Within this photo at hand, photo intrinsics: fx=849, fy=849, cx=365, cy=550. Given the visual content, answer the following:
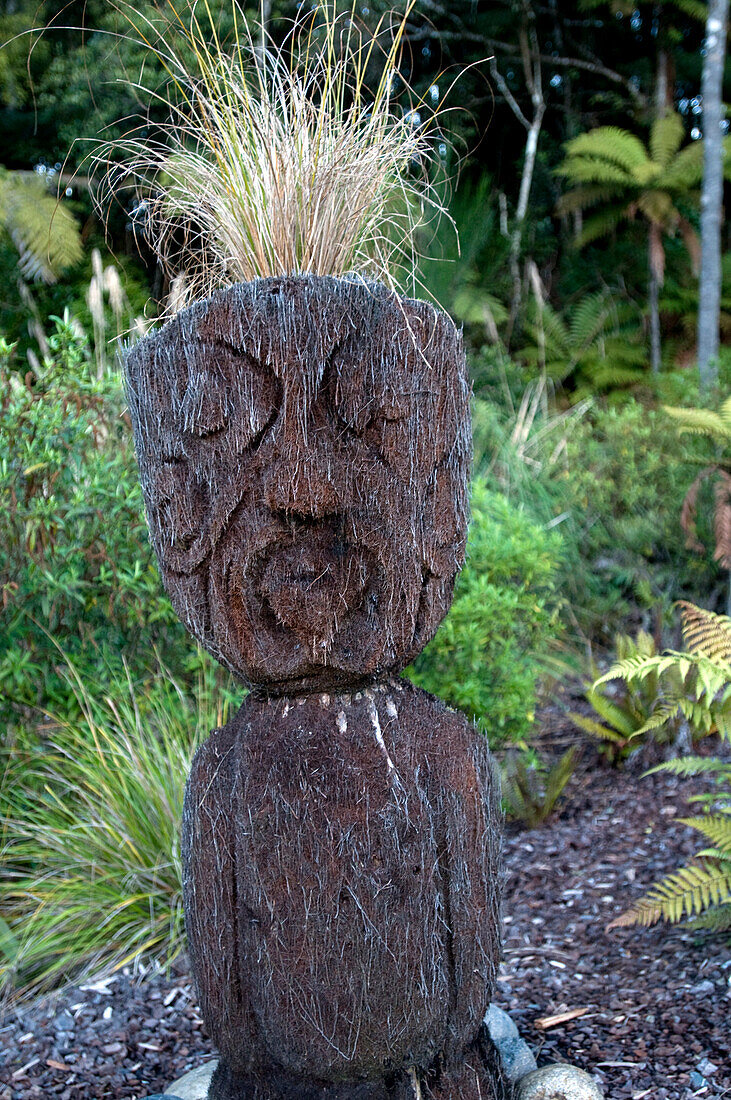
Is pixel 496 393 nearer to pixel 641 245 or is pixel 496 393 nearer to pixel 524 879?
pixel 641 245

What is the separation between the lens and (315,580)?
1.59 metres

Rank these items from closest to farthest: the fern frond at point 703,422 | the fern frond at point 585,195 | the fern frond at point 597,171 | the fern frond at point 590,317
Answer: the fern frond at point 703,422 < the fern frond at point 597,171 < the fern frond at point 585,195 < the fern frond at point 590,317

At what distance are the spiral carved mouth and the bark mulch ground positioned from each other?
1398 millimetres

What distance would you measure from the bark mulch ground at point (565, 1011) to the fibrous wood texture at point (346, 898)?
69 centimetres

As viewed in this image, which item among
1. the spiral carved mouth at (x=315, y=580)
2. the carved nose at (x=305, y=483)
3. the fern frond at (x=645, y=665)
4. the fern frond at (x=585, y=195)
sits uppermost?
the fern frond at (x=585, y=195)

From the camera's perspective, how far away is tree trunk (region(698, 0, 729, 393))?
763 cm

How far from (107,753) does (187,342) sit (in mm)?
2183

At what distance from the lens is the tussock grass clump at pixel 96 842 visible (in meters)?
2.88

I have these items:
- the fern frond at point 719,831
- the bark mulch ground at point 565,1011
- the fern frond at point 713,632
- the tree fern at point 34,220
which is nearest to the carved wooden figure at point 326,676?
the bark mulch ground at point 565,1011

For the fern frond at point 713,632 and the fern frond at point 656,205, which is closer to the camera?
the fern frond at point 713,632

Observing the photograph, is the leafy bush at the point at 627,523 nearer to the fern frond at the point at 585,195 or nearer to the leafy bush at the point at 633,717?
the leafy bush at the point at 633,717

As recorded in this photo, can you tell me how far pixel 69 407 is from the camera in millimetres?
3641

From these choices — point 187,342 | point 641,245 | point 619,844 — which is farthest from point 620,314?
point 187,342

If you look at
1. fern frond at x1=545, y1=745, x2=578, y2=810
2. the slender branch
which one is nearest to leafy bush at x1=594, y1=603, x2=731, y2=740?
fern frond at x1=545, y1=745, x2=578, y2=810
